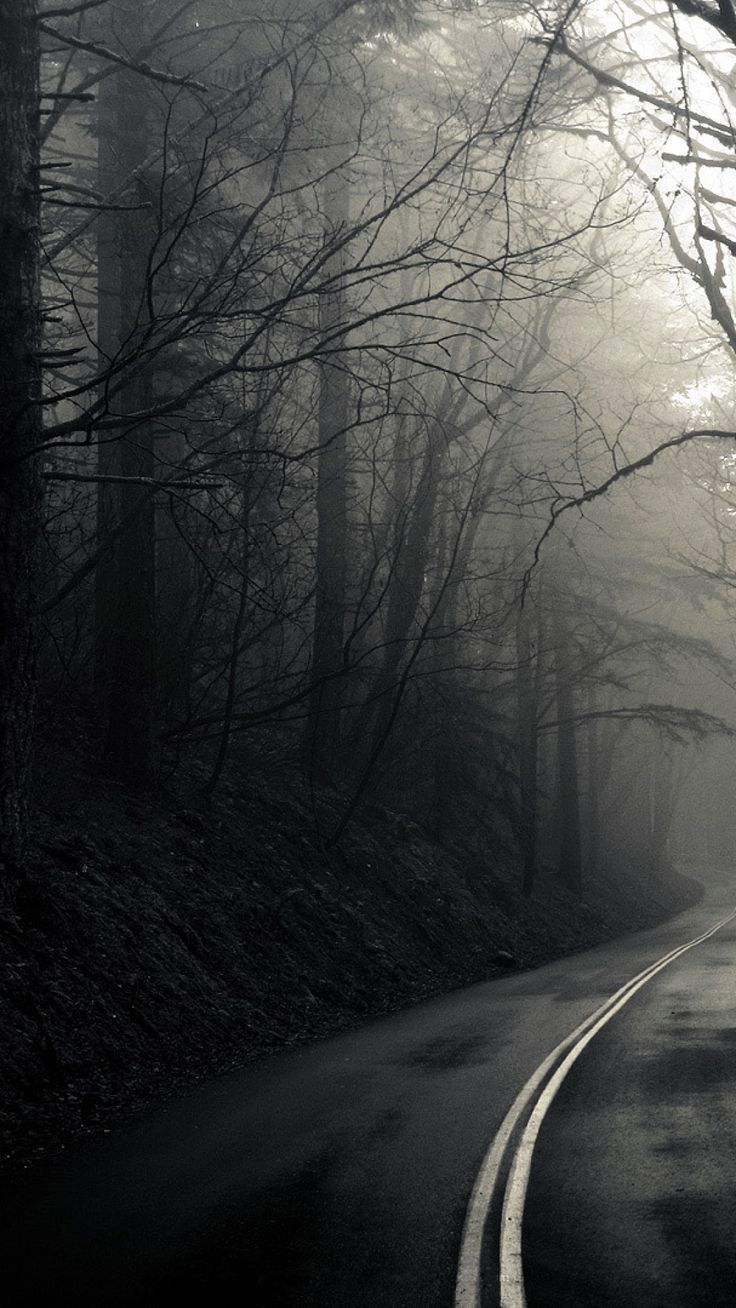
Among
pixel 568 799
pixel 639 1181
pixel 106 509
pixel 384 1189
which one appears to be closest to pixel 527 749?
pixel 568 799

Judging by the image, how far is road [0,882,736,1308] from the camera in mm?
5418

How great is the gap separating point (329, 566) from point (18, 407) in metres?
9.93

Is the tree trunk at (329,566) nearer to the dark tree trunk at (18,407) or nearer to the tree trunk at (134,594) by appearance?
the tree trunk at (134,594)

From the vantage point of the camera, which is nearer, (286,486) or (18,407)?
(18,407)

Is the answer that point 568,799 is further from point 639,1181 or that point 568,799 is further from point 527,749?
point 639,1181

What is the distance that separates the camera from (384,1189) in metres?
6.84

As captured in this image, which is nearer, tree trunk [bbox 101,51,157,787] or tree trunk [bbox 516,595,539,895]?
tree trunk [bbox 101,51,157,787]

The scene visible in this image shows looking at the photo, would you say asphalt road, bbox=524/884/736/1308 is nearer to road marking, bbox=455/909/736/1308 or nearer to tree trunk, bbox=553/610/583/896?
road marking, bbox=455/909/736/1308

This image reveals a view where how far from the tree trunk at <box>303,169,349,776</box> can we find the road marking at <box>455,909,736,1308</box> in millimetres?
7838

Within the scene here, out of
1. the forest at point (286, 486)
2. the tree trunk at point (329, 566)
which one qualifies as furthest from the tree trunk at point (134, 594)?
the tree trunk at point (329, 566)

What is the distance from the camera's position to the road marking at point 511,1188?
5.40 meters

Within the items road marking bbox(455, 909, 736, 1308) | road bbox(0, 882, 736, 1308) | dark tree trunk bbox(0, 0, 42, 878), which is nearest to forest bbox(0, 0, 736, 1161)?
dark tree trunk bbox(0, 0, 42, 878)

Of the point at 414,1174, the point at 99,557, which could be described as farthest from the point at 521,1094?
the point at 99,557

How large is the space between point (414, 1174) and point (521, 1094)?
8.20 ft
